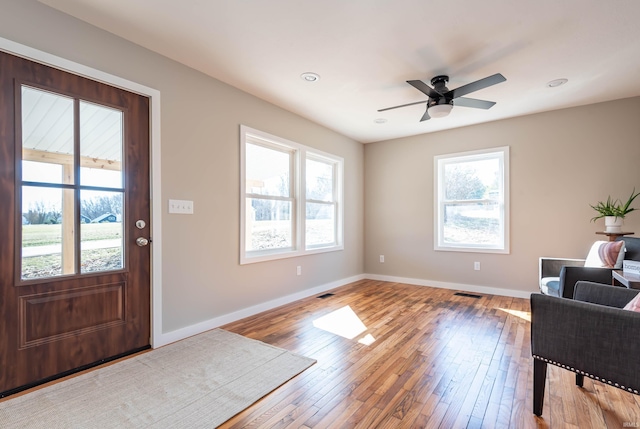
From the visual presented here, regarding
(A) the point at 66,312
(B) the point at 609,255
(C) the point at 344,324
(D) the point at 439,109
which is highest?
(D) the point at 439,109

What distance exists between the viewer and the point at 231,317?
3.26 metres

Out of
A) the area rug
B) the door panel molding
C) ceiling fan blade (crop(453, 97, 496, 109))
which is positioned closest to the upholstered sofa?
ceiling fan blade (crop(453, 97, 496, 109))

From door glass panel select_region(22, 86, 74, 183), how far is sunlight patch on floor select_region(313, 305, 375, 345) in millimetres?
2517

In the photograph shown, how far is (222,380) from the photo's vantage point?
208 cm

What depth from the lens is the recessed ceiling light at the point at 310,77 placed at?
119 inches

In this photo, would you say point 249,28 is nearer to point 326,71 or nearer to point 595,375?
point 326,71

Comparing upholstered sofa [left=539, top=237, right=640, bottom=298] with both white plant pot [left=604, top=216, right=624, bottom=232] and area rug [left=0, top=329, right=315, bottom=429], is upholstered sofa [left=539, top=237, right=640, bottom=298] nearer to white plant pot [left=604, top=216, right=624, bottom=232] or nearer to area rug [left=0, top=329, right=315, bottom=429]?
white plant pot [left=604, top=216, right=624, bottom=232]

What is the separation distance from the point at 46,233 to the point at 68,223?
0.14 m

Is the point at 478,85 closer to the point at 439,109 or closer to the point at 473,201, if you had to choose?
the point at 439,109

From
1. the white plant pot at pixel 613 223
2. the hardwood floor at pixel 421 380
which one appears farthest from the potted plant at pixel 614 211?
the hardwood floor at pixel 421 380

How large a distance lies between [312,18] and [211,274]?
96.0 inches

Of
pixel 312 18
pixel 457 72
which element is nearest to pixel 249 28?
pixel 312 18

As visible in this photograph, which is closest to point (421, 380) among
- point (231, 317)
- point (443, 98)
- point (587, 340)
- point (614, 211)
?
point (587, 340)

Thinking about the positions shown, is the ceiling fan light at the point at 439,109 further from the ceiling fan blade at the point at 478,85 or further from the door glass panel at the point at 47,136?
the door glass panel at the point at 47,136
